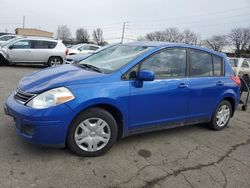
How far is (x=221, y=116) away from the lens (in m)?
5.34

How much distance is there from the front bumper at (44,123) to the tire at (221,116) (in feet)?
9.79

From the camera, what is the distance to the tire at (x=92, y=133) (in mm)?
3510

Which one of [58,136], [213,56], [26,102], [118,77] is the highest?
[213,56]

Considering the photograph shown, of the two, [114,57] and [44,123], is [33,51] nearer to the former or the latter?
[114,57]

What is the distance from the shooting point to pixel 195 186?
317cm

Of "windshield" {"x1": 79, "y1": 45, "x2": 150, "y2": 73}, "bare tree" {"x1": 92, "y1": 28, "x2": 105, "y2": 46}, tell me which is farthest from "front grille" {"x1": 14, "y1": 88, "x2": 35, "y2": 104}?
"bare tree" {"x1": 92, "y1": 28, "x2": 105, "y2": 46}

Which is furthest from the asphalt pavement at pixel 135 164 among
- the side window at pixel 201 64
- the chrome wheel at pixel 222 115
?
the side window at pixel 201 64

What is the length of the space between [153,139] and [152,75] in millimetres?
1231

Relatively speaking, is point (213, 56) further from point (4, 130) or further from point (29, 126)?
point (4, 130)

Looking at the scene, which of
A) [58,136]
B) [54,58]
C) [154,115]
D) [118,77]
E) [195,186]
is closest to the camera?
[195,186]

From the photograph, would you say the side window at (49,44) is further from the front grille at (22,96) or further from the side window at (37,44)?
the front grille at (22,96)

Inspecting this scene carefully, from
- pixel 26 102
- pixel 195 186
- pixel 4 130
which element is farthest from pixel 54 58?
pixel 195 186

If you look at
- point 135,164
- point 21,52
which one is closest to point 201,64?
point 135,164

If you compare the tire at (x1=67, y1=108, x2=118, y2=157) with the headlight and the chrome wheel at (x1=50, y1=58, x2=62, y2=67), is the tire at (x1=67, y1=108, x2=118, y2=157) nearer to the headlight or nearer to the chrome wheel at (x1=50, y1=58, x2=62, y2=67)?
the headlight
